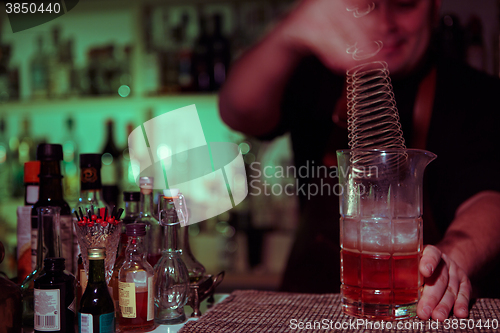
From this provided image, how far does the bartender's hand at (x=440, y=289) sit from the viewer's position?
2.42 ft

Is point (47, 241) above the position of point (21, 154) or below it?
below

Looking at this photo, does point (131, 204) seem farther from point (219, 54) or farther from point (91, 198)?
point (219, 54)

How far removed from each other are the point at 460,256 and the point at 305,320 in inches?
18.9

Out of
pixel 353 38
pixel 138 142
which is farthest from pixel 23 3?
pixel 353 38

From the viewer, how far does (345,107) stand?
152 centimetres

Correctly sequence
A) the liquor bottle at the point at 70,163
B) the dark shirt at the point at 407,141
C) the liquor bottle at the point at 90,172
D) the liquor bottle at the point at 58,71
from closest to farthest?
the liquor bottle at the point at 90,172 < the dark shirt at the point at 407,141 < the liquor bottle at the point at 70,163 < the liquor bottle at the point at 58,71

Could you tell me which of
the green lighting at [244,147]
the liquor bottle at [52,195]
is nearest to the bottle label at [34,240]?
the liquor bottle at [52,195]

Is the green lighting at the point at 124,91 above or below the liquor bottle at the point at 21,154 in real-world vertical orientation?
above

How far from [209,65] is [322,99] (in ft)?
1.96

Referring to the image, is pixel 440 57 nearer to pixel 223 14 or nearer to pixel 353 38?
pixel 353 38

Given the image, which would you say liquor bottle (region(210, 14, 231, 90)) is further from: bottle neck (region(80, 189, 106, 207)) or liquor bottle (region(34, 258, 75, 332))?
liquor bottle (region(34, 258, 75, 332))

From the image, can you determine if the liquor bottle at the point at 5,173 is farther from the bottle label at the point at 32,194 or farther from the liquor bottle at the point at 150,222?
the liquor bottle at the point at 150,222

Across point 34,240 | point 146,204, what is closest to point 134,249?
point 146,204

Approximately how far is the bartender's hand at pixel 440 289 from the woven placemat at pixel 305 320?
0.02 m
